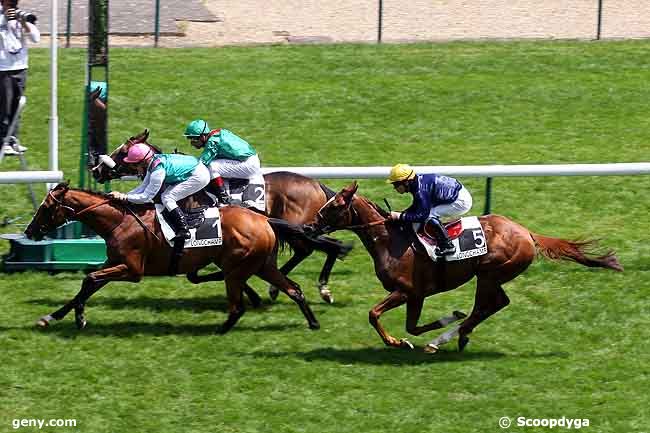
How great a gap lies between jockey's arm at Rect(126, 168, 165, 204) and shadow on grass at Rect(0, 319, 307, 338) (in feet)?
3.60

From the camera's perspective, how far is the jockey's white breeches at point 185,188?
39.6 ft

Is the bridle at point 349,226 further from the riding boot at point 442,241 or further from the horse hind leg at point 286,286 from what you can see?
the horse hind leg at point 286,286

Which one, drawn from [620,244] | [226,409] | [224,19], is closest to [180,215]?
[226,409]

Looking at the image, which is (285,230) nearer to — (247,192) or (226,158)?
(247,192)

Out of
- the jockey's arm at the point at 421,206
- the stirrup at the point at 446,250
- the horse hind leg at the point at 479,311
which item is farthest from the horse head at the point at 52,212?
the horse hind leg at the point at 479,311

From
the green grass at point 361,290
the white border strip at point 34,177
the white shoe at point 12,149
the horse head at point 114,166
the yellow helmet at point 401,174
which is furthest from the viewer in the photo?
the white shoe at point 12,149

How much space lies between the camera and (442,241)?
11469 mm

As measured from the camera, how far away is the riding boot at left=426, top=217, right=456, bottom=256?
11445 mm

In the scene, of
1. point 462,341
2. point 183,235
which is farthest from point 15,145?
point 462,341

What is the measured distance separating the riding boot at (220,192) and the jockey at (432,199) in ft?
5.87

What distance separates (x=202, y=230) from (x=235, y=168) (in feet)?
3.57

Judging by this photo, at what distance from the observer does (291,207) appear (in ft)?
42.3

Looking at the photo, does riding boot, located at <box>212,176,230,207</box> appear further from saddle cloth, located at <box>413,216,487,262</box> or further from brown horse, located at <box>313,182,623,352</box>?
saddle cloth, located at <box>413,216,487,262</box>
